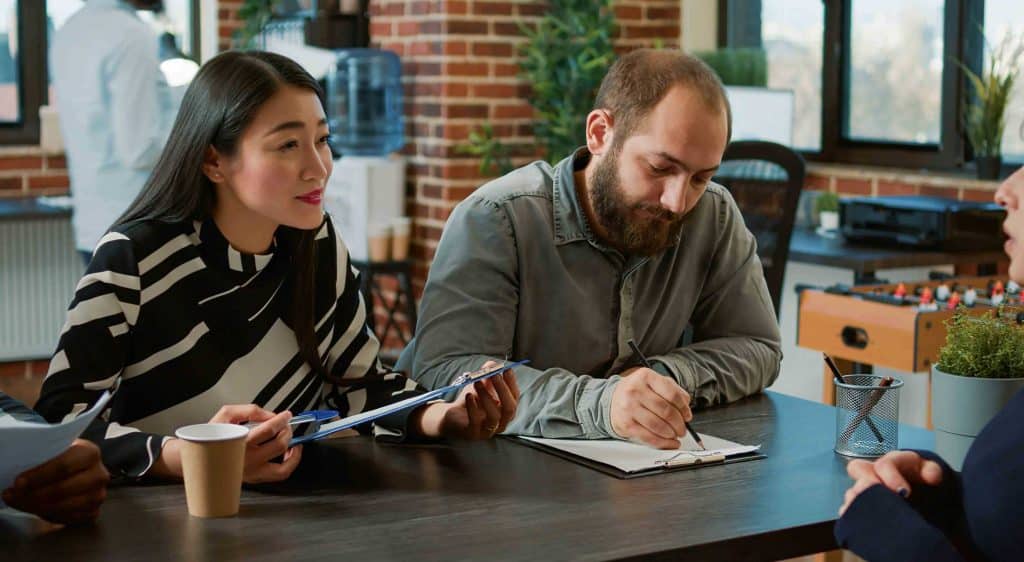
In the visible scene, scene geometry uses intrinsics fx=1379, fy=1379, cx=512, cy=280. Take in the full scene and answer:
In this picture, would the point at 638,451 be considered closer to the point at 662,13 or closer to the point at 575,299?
the point at 575,299

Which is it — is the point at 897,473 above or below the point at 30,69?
below

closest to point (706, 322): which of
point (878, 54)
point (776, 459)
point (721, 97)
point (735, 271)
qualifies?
point (735, 271)

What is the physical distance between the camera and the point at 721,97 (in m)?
2.15

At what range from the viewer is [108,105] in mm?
4477

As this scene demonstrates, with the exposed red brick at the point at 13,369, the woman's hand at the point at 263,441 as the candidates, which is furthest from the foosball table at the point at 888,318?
the exposed red brick at the point at 13,369

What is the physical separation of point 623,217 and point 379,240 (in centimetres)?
279

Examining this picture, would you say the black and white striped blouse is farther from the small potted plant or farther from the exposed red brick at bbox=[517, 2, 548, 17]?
the exposed red brick at bbox=[517, 2, 548, 17]

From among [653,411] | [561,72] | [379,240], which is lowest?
[379,240]

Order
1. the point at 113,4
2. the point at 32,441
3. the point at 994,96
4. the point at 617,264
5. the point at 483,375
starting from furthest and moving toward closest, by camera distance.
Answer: the point at 113,4 → the point at 994,96 → the point at 617,264 → the point at 483,375 → the point at 32,441

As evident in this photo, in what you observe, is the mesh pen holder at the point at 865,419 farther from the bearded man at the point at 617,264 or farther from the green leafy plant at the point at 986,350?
the bearded man at the point at 617,264

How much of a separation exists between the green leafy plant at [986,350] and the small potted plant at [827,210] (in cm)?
273

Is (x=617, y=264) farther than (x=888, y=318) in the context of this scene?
No

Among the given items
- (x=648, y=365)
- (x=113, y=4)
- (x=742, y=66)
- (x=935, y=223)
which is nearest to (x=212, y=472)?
(x=648, y=365)

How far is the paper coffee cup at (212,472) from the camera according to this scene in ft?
4.88
